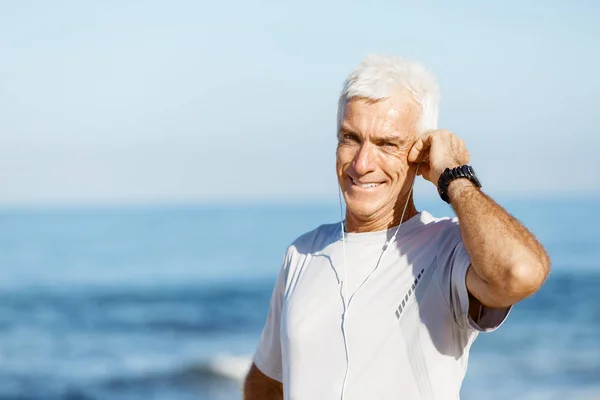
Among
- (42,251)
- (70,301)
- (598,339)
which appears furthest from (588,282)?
(42,251)

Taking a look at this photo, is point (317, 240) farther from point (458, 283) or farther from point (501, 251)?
point (501, 251)

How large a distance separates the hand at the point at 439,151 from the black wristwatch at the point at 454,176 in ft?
0.09

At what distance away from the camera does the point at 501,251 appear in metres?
2.38

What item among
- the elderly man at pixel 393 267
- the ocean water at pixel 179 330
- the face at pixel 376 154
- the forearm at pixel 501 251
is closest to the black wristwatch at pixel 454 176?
the elderly man at pixel 393 267

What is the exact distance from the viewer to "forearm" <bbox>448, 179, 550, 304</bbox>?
2.34 metres

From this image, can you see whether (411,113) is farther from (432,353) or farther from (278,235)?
(278,235)

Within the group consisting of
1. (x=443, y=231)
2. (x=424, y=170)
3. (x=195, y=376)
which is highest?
(x=195, y=376)

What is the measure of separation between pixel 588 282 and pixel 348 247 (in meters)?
20.6

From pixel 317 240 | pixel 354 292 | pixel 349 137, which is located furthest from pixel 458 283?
pixel 317 240

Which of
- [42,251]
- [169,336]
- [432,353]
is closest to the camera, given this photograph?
[432,353]

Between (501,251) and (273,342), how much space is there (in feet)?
3.95

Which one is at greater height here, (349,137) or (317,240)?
(349,137)

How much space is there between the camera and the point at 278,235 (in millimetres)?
49656

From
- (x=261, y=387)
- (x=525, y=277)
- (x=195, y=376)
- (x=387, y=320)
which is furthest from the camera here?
(x=195, y=376)
